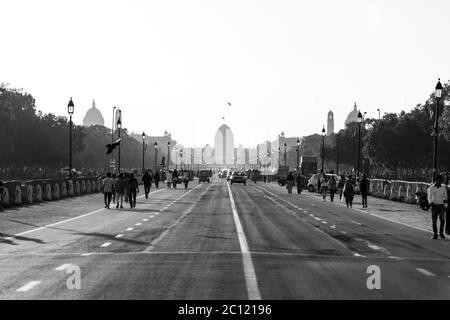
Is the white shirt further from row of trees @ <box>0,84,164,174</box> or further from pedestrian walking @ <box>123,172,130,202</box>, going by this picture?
row of trees @ <box>0,84,164,174</box>

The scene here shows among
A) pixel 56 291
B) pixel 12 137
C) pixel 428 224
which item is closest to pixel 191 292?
pixel 56 291

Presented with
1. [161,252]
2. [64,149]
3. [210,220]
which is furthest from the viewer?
[64,149]

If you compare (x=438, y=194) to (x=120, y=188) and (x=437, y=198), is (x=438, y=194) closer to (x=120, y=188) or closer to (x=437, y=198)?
(x=437, y=198)

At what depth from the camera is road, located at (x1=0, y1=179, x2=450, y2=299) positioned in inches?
458

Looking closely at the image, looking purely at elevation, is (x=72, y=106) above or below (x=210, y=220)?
above

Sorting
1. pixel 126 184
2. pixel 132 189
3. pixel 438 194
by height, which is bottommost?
pixel 132 189

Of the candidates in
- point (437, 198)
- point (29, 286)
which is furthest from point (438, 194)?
point (29, 286)

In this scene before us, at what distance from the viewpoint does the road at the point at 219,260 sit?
1163 cm

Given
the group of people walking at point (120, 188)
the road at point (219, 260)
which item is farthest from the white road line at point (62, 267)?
the group of people walking at point (120, 188)

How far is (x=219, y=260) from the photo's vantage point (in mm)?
15680
